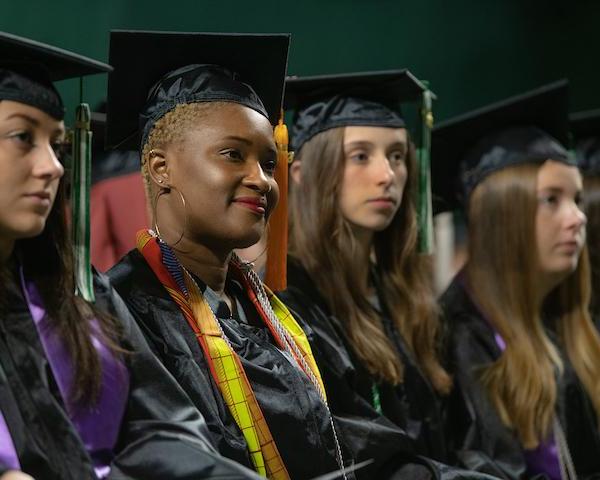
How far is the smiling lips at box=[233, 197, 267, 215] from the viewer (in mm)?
1775

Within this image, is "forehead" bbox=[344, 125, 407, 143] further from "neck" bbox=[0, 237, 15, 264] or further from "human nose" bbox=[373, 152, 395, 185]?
"neck" bbox=[0, 237, 15, 264]

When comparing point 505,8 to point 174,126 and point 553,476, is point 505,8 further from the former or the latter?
point 174,126

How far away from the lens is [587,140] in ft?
11.2

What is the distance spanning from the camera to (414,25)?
3830mm

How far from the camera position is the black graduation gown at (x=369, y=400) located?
2.04 meters

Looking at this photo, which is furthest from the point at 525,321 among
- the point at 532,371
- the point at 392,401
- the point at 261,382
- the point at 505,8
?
the point at 505,8

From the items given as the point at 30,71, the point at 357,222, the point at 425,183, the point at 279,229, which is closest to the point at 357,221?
the point at 357,222

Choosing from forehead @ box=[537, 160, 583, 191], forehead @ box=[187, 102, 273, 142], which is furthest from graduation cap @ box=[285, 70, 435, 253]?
forehead @ box=[187, 102, 273, 142]

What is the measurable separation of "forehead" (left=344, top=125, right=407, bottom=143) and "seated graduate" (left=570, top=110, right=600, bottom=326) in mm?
1152

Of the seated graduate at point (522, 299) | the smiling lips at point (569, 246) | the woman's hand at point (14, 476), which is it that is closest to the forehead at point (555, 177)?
the seated graduate at point (522, 299)

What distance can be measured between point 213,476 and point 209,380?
0.25 m

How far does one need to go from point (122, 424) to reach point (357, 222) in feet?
3.22

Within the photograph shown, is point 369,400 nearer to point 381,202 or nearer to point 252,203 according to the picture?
point 381,202

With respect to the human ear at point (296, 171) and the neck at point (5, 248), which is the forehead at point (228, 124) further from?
the human ear at point (296, 171)
